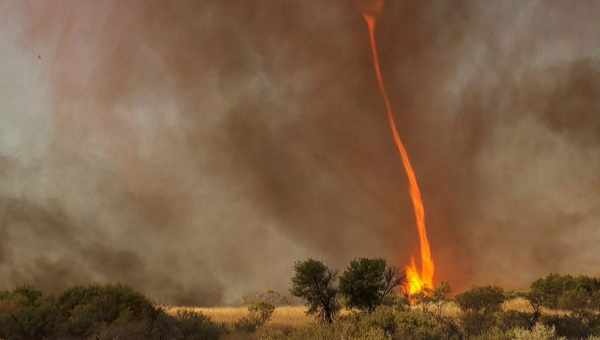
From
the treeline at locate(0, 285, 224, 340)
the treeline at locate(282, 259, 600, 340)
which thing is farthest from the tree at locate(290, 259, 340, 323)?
the treeline at locate(0, 285, 224, 340)

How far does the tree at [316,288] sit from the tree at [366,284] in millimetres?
1340

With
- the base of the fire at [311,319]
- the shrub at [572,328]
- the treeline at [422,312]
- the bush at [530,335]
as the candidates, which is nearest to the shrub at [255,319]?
the base of the fire at [311,319]

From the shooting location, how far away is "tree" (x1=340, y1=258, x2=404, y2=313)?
42438mm

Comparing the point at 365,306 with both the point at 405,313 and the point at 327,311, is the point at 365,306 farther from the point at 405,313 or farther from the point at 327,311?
the point at 405,313

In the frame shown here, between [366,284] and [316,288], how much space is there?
423cm

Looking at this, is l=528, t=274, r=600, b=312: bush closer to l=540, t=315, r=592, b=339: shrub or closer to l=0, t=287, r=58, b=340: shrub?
l=540, t=315, r=592, b=339: shrub

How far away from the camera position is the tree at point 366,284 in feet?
139

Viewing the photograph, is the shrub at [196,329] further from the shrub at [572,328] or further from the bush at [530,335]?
the shrub at [572,328]

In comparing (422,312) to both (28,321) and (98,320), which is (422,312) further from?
(28,321)

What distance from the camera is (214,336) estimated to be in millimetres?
31141

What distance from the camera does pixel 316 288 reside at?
135 ft

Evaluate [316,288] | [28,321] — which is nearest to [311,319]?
[316,288]

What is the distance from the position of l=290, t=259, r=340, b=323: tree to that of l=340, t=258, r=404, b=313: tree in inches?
52.8

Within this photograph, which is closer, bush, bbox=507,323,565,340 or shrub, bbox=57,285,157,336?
bush, bbox=507,323,565,340
